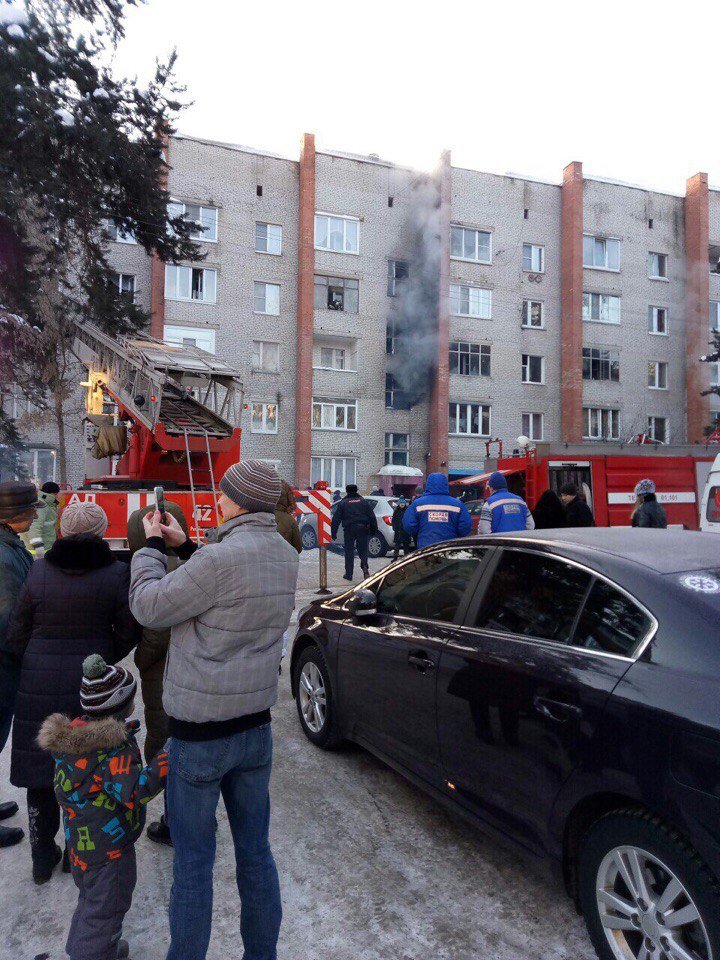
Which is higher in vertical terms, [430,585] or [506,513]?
[506,513]

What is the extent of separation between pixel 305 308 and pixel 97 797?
2580 centimetres

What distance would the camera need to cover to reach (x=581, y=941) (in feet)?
8.30

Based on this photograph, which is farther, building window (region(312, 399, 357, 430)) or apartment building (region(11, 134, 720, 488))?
building window (region(312, 399, 357, 430))

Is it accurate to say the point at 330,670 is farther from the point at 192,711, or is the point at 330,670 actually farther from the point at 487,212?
the point at 487,212

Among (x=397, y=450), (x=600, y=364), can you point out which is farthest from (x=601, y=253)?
(x=397, y=450)

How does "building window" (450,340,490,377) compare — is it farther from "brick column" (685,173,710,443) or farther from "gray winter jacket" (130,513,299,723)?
"gray winter jacket" (130,513,299,723)

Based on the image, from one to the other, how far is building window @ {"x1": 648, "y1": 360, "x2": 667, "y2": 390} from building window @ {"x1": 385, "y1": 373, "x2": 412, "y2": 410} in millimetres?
12221

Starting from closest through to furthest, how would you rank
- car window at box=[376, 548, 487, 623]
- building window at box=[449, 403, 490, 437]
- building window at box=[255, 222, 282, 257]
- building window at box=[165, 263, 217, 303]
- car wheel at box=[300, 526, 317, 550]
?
1. car window at box=[376, 548, 487, 623]
2. car wheel at box=[300, 526, 317, 550]
3. building window at box=[165, 263, 217, 303]
4. building window at box=[255, 222, 282, 257]
5. building window at box=[449, 403, 490, 437]

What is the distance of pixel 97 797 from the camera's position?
2244mm

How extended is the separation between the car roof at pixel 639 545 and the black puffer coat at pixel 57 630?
1828 mm

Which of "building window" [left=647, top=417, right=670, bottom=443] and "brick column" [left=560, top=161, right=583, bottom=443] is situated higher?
"brick column" [left=560, top=161, right=583, bottom=443]

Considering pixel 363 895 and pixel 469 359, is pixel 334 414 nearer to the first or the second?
pixel 469 359

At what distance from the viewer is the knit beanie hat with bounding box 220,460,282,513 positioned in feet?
7.23

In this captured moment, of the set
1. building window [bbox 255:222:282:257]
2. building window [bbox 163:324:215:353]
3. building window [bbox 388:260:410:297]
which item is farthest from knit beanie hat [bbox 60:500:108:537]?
building window [bbox 388:260:410:297]
